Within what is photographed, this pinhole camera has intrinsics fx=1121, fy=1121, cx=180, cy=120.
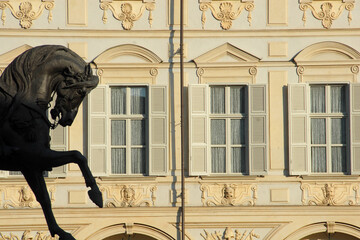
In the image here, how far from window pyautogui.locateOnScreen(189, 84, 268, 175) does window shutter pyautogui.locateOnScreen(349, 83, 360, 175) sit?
5.58ft

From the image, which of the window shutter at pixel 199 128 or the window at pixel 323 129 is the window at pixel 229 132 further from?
the window at pixel 323 129

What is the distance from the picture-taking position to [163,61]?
22422 mm

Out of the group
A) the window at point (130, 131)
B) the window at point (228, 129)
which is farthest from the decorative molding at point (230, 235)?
the window at point (130, 131)

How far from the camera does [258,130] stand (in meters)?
22.1

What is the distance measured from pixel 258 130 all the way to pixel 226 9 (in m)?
2.54

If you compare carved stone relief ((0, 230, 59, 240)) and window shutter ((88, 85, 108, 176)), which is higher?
window shutter ((88, 85, 108, 176))

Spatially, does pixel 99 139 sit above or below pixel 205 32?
below

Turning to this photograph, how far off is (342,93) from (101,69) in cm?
481

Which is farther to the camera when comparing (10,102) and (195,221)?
(195,221)

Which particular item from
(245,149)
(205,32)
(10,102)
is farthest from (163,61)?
(10,102)

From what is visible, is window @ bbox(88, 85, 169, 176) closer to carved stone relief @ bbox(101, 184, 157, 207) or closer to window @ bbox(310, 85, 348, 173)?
carved stone relief @ bbox(101, 184, 157, 207)

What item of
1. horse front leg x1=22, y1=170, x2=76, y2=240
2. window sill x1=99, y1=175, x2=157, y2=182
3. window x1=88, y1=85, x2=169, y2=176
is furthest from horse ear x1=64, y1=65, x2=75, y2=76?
window sill x1=99, y1=175, x2=157, y2=182

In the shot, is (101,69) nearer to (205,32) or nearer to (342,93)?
(205,32)

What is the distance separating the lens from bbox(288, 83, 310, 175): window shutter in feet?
72.6
